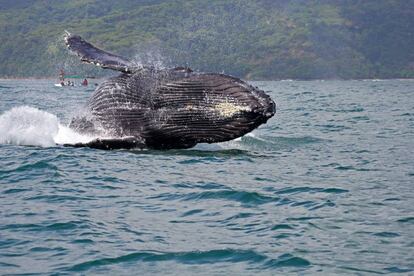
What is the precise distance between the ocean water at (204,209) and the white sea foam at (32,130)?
1.8 inches

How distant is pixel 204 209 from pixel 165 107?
10.2 ft

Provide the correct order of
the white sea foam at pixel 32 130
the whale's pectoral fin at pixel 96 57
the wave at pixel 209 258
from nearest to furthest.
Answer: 1. the wave at pixel 209 258
2. the whale's pectoral fin at pixel 96 57
3. the white sea foam at pixel 32 130

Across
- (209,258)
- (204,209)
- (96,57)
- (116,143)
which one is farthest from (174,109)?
(209,258)

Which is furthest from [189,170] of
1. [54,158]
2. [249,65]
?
[249,65]

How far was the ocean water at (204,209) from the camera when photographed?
669 centimetres

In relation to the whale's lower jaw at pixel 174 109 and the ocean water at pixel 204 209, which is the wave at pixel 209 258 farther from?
the whale's lower jaw at pixel 174 109

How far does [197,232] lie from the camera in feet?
24.9

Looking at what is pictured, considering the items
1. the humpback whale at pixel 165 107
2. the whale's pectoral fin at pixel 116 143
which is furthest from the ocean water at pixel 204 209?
the humpback whale at pixel 165 107

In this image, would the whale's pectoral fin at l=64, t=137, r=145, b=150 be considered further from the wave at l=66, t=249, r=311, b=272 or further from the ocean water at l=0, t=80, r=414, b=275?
the wave at l=66, t=249, r=311, b=272

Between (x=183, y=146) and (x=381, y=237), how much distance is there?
16.9 feet

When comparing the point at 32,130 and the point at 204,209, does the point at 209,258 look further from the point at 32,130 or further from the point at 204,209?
the point at 32,130

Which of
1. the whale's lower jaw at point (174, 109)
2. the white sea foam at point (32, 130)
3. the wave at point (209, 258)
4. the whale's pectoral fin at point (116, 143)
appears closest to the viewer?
the wave at point (209, 258)

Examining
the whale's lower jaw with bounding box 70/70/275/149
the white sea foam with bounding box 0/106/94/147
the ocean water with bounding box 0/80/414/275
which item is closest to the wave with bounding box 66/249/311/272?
the ocean water with bounding box 0/80/414/275

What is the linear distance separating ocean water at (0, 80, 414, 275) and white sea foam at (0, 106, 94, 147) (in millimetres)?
44
